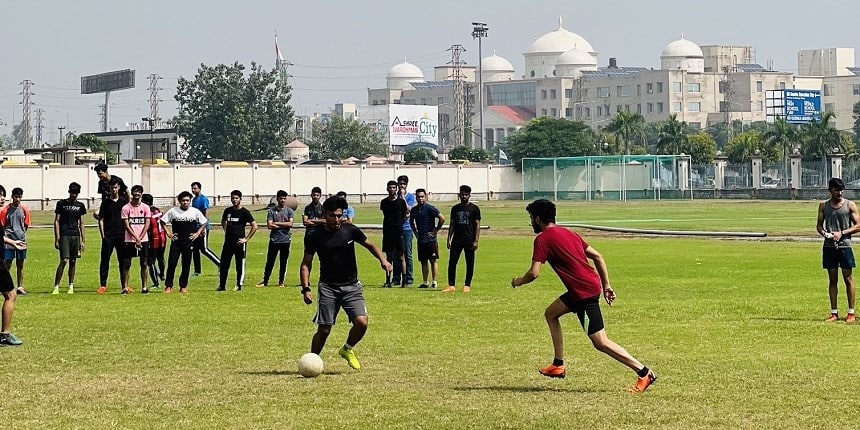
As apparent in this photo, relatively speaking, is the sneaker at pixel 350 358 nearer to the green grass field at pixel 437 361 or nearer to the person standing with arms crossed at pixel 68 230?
the green grass field at pixel 437 361

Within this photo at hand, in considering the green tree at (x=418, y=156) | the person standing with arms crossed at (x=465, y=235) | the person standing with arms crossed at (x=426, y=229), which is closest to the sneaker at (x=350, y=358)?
the person standing with arms crossed at (x=465, y=235)

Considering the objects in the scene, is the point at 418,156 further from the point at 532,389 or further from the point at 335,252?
the point at 532,389

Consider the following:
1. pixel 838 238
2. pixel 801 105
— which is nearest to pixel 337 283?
pixel 838 238

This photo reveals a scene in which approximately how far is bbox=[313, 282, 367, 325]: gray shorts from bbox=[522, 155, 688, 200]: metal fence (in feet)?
339

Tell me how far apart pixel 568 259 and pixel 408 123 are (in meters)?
184

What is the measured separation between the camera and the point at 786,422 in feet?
38.4

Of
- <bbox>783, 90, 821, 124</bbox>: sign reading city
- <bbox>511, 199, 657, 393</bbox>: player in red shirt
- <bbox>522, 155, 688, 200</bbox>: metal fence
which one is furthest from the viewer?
<bbox>783, 90, 821, 124</bbox>: sign reading city

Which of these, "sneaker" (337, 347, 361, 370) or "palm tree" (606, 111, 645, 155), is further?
"palm tree" (606, 111, 645, 155)

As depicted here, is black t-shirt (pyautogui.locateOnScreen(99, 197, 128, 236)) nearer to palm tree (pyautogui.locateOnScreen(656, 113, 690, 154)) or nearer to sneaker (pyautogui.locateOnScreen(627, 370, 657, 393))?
sneaker (pyautogui.locateOnScreen(627, 370, 657, 393))

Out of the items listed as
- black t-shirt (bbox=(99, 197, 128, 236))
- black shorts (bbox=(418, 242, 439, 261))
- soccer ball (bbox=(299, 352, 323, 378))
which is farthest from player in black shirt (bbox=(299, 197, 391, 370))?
black shorts (bbox=(418, 242, 439, 261))

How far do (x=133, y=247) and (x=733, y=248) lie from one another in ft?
65.7

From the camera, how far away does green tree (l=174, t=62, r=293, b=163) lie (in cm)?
15350

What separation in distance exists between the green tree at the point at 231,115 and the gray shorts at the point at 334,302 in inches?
5462

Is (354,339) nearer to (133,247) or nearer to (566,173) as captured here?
(133,247)
